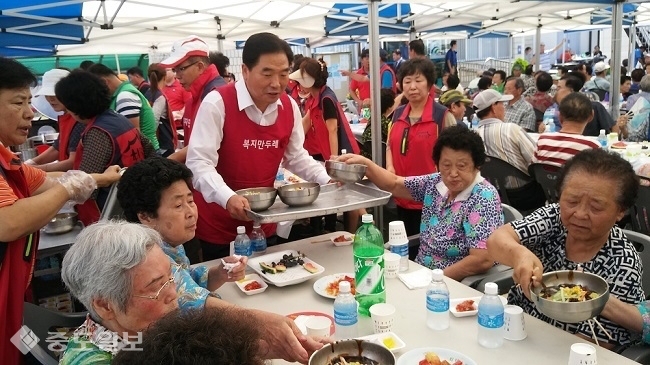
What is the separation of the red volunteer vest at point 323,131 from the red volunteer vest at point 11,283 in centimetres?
305

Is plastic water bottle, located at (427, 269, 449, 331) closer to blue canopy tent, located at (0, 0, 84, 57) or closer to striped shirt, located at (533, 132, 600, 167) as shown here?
striped shirt, located at (533, 132, 600, 167)

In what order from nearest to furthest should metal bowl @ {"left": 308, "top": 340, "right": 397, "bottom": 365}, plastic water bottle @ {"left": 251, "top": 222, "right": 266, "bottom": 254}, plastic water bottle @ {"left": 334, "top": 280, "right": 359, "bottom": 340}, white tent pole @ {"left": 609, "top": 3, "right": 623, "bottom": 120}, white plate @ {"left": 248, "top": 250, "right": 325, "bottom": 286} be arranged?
metal bowl @ {"left": 308, "top": 340, "right": 397, "bottom": 365} < plastic water bottle @ {"left": 334, "top": 280, "right": 359, "bottom": 340} < white plate @ {"left": 248, "top": 250, "right": 325, "bottom": 286} < plastic water bottle @ {"left": 251, "top": 222, "right": 266, "bottom": 254} < white tent pole @ {"left": 609, "top": 3, "right": 623, "bottom": 120}

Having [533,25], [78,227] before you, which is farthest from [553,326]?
[533,25]

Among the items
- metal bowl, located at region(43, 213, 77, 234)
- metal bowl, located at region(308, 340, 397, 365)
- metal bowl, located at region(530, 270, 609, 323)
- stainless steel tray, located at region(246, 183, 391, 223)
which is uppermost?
stainless steel tray, located at region(246, 183, 391, 223)

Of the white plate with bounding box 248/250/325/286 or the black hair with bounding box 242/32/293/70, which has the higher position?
the black hair with bounding box 242/32/293/70

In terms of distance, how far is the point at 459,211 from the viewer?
2.63m

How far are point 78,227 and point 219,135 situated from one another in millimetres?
1398

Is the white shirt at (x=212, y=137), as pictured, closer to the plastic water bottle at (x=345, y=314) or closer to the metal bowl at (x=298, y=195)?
the metal bowl at (x=298, y=195)

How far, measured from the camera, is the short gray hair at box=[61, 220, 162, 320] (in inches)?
56.6

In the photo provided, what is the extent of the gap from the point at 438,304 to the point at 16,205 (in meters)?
1.67

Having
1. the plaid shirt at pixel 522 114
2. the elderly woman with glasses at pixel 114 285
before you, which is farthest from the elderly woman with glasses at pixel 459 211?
the plaid shirt at pixel 522 114

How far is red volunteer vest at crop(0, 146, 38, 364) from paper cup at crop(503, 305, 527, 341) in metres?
1.91

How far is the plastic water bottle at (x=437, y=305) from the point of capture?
1.86 m

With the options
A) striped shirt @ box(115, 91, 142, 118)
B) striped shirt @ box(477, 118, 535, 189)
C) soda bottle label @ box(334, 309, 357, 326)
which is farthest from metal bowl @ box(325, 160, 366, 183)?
striped shirt @ box(115, 91, 142, 118)
